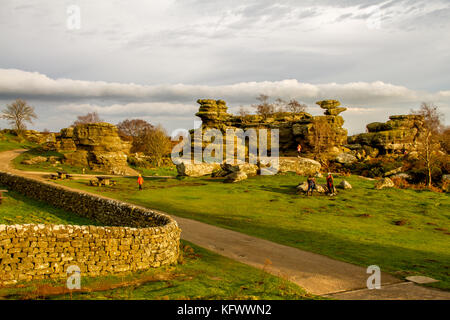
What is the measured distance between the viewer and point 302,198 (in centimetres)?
3119

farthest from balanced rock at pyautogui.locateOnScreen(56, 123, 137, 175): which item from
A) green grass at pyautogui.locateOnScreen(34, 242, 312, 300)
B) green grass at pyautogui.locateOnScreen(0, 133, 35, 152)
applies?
green grass at pyautogui.locateOnScreen(34, 242, 312, 300)

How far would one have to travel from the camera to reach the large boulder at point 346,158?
182ft

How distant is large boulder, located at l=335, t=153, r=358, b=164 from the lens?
55625 millimetres

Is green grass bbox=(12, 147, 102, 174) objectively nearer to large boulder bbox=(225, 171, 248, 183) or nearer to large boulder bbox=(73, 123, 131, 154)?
large boulder bbox=(73, 123, 131, 154)

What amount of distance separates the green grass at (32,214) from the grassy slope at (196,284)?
938cm

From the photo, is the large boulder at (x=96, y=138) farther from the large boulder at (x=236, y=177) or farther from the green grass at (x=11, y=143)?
the large boulder at (x=236, y=177)

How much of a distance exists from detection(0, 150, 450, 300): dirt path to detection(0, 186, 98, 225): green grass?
300 inches

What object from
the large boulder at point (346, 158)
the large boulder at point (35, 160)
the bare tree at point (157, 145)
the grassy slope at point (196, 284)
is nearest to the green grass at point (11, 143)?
the large boulder at point (35, 160)

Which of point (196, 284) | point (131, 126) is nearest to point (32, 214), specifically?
point (196, 284)

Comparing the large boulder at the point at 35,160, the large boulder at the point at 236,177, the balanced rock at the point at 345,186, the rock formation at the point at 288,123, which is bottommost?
the balanced rock at the point at 345,186

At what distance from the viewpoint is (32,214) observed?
2123cm

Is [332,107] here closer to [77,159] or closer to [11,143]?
[77,159]
